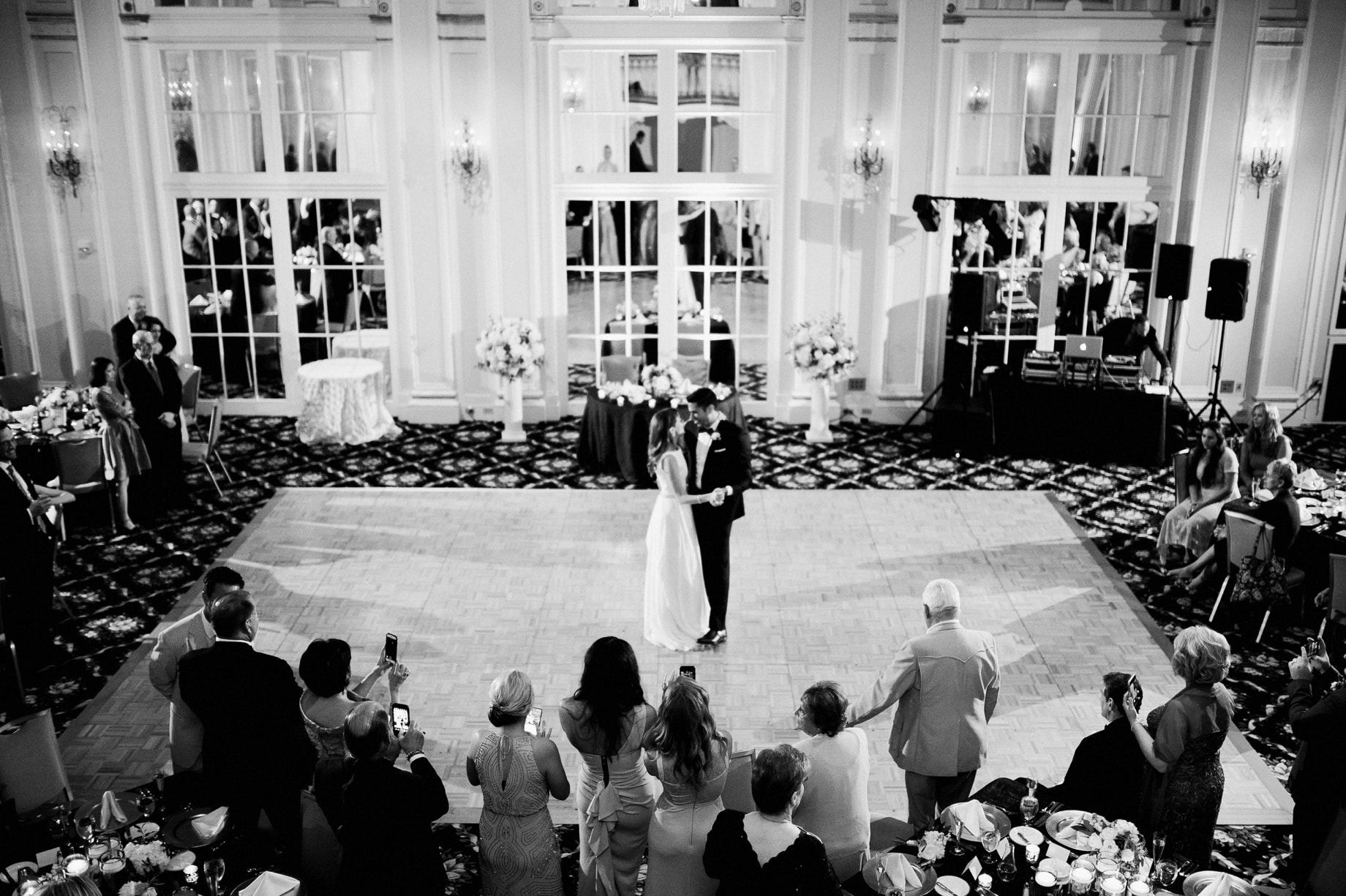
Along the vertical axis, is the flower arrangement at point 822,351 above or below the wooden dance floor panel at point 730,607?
above

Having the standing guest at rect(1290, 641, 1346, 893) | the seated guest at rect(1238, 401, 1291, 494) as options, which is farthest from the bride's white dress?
the seated guest at rect(1238, 401, 1291, 494)

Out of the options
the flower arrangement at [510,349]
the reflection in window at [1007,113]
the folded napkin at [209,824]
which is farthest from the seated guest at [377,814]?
the reflection in window at [1007,113]

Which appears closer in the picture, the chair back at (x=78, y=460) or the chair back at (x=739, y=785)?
the chair back at (x=739, y=785)

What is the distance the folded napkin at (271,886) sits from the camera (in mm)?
3549

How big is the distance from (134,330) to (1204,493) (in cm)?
872

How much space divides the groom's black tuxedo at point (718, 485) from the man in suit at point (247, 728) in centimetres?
290

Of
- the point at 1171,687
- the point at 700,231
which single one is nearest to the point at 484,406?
the point at 700,231

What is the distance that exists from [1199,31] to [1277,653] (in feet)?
21.9

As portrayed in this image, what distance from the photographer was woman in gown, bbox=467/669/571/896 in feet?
13.1

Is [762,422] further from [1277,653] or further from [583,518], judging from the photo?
[1277,653]

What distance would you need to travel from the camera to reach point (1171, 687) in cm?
656

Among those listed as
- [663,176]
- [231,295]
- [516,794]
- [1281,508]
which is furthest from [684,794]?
[231,295]

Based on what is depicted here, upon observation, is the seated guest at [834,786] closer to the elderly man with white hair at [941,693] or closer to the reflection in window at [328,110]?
the elderly man with white hair at [941,693]

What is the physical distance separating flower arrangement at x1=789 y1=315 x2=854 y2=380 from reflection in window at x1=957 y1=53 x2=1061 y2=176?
2.18 meters
